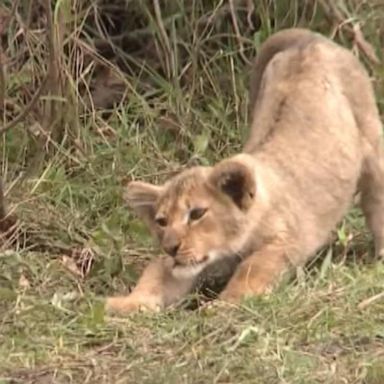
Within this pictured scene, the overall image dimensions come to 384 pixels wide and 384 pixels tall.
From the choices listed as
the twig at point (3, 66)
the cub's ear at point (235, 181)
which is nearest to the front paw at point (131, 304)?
the cub's ear at point (235, 181)

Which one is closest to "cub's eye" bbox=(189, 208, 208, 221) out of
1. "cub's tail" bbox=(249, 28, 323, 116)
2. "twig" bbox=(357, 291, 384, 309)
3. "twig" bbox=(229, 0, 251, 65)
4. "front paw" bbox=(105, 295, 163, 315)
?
"front paw" bbox=(105, 295, 163, 315)

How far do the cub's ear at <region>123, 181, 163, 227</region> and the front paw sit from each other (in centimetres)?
32

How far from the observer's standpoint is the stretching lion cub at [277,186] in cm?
→ 578

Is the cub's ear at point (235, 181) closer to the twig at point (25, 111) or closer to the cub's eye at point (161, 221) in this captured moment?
the cub's eye at point (161, 221)

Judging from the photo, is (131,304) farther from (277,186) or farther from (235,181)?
(277,186)

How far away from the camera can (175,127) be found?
7.80 m

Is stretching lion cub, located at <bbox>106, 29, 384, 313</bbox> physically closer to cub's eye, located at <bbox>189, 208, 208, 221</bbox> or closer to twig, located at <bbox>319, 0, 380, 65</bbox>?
cub's eye, located at <bbox>189, 208, 208, 221</bbox>

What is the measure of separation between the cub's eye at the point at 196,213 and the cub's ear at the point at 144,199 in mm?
224

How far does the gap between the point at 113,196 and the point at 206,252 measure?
1.42m

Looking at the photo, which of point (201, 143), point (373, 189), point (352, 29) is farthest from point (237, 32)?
point (373, 189)

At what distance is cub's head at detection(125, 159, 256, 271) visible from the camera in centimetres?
571

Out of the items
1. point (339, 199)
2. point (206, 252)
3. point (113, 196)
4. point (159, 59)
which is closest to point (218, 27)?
point (159, 59)

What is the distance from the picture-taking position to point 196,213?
5750 millimetres

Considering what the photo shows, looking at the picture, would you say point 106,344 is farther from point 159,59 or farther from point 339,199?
point 159,59
